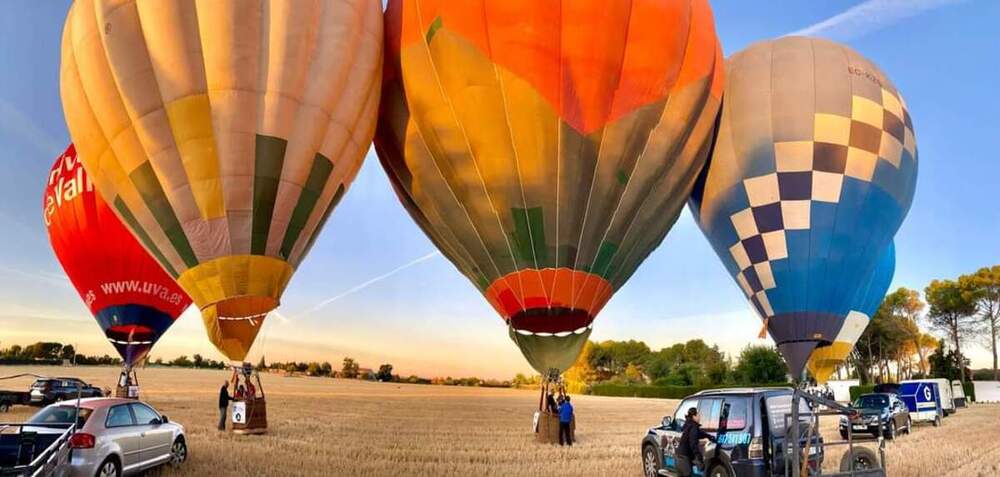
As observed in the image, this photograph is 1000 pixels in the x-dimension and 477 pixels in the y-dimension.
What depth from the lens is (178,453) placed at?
9.79 metres

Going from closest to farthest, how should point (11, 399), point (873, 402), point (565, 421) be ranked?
point (565, 421), point (873, 402), point (11, 399)

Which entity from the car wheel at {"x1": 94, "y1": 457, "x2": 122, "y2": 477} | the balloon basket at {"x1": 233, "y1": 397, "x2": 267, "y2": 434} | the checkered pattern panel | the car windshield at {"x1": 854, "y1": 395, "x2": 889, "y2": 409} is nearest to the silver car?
the car wheel at {"x1": 94, "y1": 457, "x2": 122, "y2": 477}

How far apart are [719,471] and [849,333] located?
11.0m

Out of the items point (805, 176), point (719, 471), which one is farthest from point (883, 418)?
point (719, 471)

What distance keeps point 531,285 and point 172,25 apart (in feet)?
24.2

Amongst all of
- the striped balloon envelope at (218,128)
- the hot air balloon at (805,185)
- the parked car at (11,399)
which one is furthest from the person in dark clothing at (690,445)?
the parked car at (11,399)

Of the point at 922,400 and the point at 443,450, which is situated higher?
the point at 922,400

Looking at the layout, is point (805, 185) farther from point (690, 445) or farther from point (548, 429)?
point (690, 445)

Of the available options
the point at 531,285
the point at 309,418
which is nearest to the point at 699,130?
the point at 531,285

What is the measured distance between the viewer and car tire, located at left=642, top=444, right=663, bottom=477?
31.8ft

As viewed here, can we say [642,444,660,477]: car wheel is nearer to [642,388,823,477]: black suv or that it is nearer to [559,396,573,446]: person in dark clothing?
[642,388,823,477]: black suv

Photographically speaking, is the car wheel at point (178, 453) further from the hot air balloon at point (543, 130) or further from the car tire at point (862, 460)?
the car tire at point (862, 460)

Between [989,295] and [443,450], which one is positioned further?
[989,295]

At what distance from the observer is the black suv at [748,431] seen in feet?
25.0
